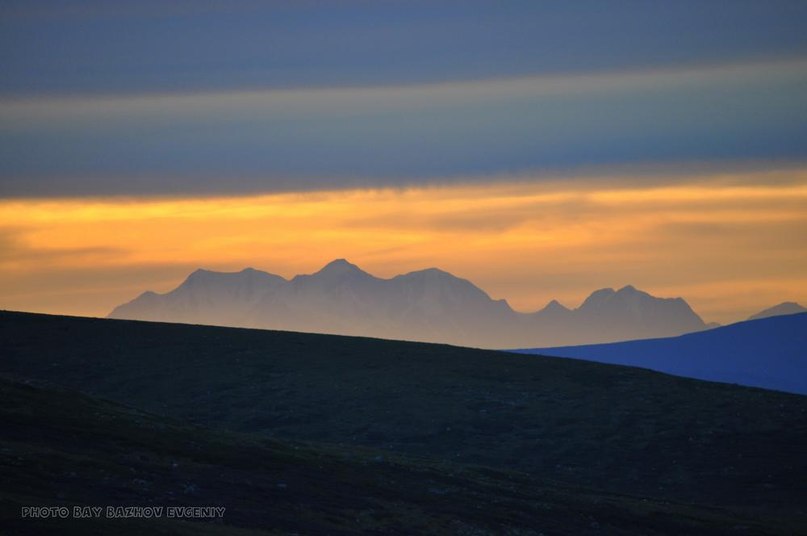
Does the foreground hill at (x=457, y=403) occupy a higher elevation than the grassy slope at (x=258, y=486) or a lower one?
higher

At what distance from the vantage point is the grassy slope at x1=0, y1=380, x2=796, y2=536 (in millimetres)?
61938

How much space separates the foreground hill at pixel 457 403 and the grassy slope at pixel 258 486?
43.4 ft

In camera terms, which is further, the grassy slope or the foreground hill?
the foreground hill

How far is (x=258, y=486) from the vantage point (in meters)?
72.2

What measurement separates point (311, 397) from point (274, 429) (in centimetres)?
1070

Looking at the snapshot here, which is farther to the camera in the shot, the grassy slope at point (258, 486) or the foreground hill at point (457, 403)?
the foreground hill at point (457, 403)

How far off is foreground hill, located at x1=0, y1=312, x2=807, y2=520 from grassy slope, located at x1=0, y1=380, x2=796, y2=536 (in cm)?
1322

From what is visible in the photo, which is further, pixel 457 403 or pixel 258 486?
pixel 457 403

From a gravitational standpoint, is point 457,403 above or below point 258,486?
above

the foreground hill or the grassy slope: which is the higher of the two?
the foreground hill

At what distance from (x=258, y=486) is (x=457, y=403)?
5113 cm

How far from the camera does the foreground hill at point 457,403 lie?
104562 mm

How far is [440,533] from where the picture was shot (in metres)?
69.1

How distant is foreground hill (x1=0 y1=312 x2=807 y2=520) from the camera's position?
104562 millimetres
